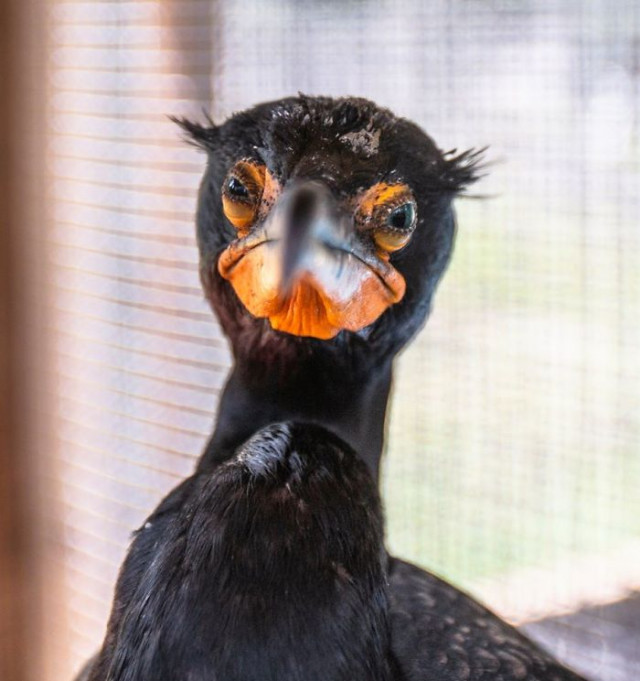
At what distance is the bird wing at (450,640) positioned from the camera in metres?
0.73

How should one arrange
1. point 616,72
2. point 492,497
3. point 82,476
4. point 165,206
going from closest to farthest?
point 616,72 → point 492,497 → point 165,206 → point 82,476

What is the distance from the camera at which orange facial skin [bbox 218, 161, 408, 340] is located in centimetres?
59

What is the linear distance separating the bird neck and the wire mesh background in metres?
0.57

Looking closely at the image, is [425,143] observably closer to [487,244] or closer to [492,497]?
[487,244]

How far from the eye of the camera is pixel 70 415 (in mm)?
1814

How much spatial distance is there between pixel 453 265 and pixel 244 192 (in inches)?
30.6

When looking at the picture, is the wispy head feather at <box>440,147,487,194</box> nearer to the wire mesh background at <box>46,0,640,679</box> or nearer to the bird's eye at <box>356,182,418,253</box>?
the bird's eye at <box>356,182,418,253</box>

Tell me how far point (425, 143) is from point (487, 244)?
0.64m

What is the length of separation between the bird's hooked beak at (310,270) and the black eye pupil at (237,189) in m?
0.03

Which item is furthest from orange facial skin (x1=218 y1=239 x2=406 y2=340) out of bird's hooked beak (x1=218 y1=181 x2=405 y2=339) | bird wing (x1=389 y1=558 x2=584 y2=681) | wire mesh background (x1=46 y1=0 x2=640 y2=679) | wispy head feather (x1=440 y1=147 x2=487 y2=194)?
wire mesh background (x1=46 y1=0 x2=640 y2=679)

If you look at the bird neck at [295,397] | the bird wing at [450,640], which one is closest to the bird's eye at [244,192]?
the bird neck at [295,397]

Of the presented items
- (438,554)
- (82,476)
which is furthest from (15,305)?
(438,554)

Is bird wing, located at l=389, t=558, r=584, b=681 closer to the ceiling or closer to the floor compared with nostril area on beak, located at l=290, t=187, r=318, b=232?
closer to the floor

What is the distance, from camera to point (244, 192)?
26.0 inches
